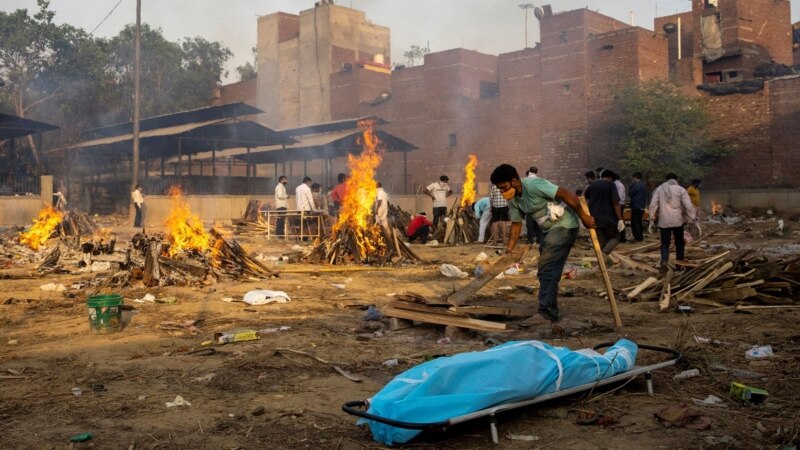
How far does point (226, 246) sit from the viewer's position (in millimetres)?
11234

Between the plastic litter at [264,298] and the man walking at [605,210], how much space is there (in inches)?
203

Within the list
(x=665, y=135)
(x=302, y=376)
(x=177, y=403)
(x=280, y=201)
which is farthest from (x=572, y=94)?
(x=177, y=403)

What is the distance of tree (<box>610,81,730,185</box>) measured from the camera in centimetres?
3073

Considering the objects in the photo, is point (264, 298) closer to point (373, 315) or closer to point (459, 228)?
point (373, 315)

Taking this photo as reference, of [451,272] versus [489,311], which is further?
[451,272]

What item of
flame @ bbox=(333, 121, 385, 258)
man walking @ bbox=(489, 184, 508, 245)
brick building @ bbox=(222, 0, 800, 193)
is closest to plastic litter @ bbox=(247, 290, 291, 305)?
flame @ bbox=(333, 121, 385, 258)

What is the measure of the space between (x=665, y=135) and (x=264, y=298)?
87.6 feet

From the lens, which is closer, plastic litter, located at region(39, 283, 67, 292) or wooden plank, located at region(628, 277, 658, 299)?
wooden plank, located at region(628, 277, 658, 299)

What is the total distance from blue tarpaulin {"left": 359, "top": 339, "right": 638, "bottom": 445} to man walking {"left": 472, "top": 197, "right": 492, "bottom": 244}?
13.5 meters

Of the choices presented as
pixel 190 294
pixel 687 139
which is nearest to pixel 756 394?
pixel 190 294

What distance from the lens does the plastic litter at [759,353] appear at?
5.62 meters

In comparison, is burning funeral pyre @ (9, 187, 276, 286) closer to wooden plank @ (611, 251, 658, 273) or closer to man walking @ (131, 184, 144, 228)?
wooden plank @ (611, 251, 658, 273)

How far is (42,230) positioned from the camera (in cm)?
1642

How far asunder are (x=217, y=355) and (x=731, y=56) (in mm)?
37877
